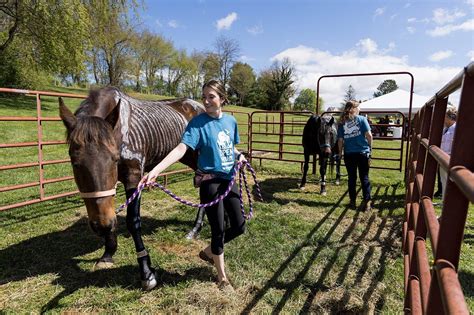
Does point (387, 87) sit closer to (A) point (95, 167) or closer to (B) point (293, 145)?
(B) point (293, 145)

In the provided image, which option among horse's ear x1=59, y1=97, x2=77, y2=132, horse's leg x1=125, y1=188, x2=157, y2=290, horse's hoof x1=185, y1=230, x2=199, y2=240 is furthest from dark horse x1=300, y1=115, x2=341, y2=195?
horse's ear x1=59, y1=97, x2=77, y2=132

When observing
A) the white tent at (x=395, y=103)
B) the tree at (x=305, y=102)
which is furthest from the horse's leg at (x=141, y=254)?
the tree at (x=305, y=102)

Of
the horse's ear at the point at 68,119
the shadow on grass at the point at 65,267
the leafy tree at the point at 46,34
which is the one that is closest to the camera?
the horse's ear at the point at 68,119

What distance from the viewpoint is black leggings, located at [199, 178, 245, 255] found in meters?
2.59

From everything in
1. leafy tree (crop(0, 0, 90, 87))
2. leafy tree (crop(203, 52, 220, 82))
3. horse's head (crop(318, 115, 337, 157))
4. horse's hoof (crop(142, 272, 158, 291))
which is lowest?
horse's hoof (crop(142, 272, 158, 291))

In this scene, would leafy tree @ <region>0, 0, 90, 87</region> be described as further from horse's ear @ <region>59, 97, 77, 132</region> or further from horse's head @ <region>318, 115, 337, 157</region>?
horse's ear @ <region>59, 97, 77, 132</region>

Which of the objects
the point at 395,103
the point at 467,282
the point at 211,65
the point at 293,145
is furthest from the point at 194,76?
the point at 467,282

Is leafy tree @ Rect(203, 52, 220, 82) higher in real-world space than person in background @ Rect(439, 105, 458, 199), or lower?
higher

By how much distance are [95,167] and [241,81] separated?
56.1 m

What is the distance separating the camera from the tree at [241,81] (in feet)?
186

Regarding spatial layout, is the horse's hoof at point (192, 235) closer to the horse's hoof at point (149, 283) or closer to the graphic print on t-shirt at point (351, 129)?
the horse's hoof at point (149, 283)

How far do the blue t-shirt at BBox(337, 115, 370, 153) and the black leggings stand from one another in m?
2.90

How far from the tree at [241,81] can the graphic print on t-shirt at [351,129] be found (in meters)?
53.2

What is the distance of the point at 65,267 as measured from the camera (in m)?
3.16
